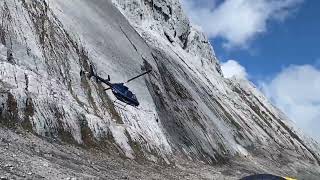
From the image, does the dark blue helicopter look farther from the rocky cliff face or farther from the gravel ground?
the gravel ground

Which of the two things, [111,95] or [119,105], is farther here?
[111,95]

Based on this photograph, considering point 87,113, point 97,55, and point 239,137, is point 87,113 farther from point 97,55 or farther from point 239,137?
point 239,137

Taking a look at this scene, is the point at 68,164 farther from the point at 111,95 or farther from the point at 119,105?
the point at 111,95

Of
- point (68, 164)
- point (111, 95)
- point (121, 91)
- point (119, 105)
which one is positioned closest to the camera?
point (68, 164)

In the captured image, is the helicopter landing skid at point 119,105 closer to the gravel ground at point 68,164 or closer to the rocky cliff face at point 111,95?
the rocky cliff face at point 111,95

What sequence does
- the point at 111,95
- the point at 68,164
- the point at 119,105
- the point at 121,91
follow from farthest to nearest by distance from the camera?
the point at 121,91 < the point at 111,95 < the point at 119,105 < the point at 68,164

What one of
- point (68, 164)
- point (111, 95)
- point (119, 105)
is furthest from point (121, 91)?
point (68, 164)

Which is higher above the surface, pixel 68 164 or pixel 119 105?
pixel 119 105

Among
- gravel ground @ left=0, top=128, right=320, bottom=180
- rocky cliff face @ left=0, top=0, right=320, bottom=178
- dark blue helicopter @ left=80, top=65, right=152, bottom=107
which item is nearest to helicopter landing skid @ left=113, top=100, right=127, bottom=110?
rocky cliff face @ left=0, top=0, right=320, bottom=178

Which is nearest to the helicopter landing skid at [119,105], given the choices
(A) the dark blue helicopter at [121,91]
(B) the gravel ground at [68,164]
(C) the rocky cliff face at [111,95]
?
(C) the rocky cliff face at [111,95]
